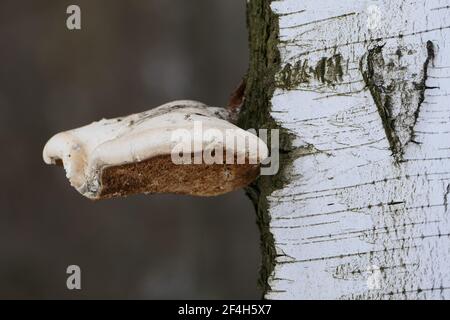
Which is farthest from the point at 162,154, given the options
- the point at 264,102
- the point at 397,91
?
the point at 397,91

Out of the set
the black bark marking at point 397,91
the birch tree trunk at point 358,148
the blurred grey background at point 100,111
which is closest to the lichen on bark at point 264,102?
the birch tree trunk at point 358,148

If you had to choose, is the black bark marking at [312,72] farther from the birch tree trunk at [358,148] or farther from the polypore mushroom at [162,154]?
the polypore mushroom at [162,154]

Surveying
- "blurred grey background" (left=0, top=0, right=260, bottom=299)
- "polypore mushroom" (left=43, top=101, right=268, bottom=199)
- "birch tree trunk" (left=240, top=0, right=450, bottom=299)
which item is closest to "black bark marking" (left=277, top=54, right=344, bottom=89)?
"birch tree trunk" (left=240, top=0, right=450, bottom=299)

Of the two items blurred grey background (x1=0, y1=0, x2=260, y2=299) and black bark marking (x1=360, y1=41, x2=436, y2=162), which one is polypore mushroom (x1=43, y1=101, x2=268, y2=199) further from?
blurred grey background (x1=0, y1=0, x2=260, y2=299)

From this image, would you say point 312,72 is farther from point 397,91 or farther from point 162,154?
point 162,154

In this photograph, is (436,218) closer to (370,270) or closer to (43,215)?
(370,270)
